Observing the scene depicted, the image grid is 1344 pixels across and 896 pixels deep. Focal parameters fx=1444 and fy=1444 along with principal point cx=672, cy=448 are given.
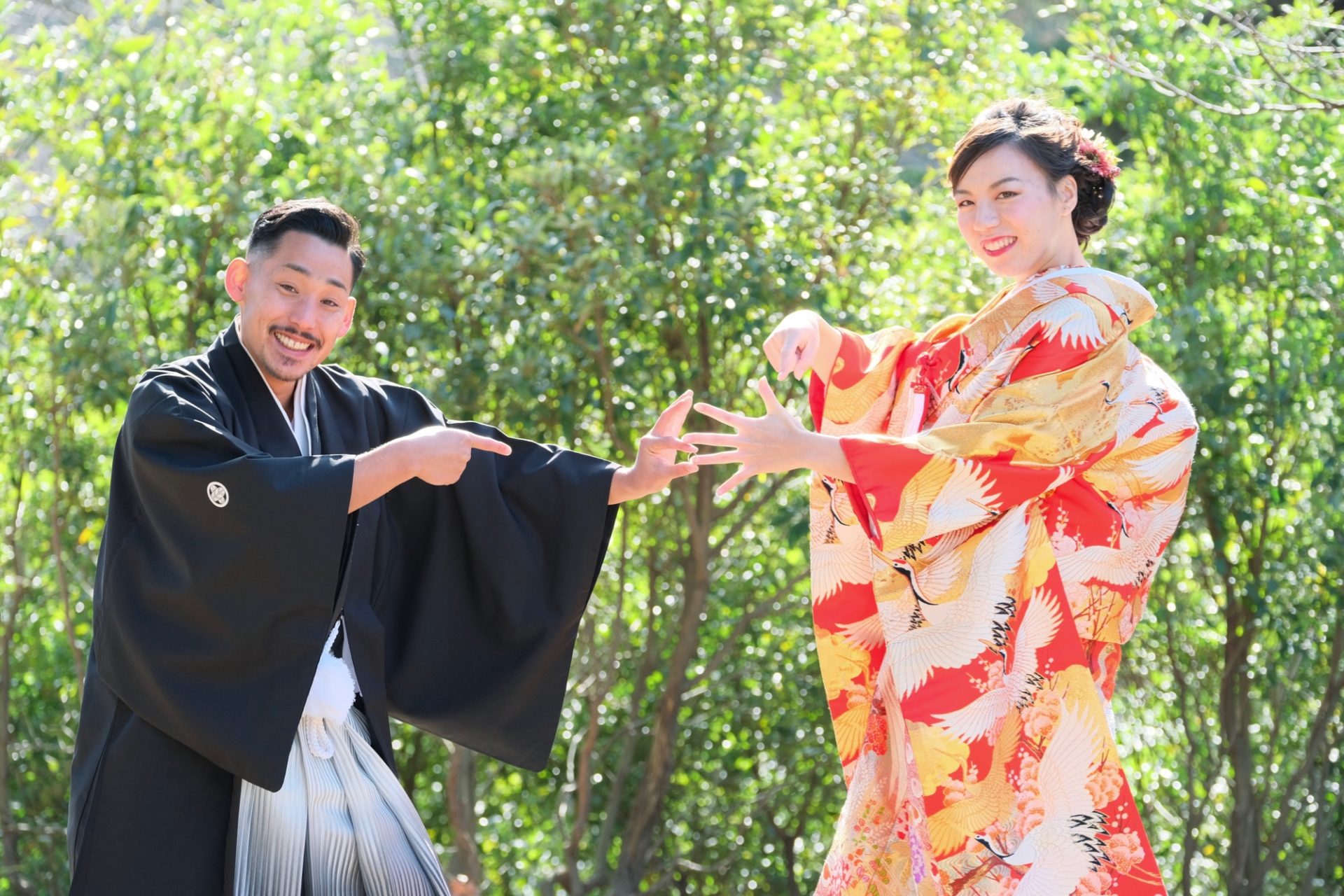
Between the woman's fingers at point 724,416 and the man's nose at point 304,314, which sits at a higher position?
the man's nose at point 304,314

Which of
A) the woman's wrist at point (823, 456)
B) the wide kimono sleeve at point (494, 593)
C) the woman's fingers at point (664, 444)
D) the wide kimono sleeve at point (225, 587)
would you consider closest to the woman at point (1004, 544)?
the woman's wrist at point (823, 456)

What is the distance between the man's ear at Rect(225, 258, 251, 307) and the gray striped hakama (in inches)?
32.4

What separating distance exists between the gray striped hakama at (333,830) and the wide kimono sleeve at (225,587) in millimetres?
148

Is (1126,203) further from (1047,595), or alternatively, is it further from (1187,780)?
(1047,595)

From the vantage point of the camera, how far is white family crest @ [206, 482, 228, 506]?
95.3 inches

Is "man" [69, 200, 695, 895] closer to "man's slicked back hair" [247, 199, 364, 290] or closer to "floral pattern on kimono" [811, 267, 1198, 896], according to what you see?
"man's slicked back hair" [247, 199, 364, 290]

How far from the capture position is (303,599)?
246 centimetres

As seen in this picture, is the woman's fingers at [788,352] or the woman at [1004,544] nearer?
the woman at [1004,544]

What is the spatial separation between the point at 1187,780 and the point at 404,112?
3270mm

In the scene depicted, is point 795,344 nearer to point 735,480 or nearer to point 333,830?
point 735,480

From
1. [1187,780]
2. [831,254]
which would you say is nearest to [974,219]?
[831,254]

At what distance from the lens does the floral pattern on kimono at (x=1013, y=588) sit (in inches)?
104

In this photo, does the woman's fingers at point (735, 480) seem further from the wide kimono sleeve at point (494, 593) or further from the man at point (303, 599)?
the wide kimono sleeve at point (494, 593)

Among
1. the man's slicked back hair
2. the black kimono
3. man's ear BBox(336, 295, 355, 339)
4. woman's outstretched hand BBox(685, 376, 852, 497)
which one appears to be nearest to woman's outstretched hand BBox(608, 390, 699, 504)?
woman's outstretched hand BBox(685, 376, 852, 497)
